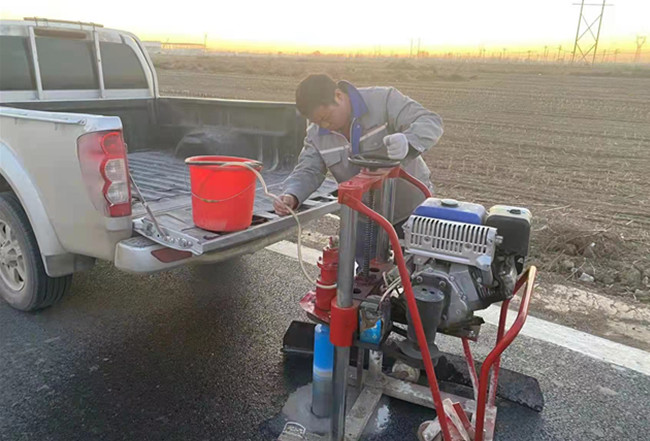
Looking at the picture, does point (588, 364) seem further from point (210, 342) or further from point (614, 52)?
point (614, 52)

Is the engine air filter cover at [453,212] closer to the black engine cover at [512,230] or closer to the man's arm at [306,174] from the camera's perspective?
the black engine cover at [512,230]

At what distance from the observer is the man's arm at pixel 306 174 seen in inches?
132

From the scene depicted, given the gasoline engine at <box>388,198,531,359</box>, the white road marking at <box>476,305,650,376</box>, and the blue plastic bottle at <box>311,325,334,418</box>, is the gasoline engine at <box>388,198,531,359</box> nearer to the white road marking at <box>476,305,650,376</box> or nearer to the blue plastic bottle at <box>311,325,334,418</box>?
the blue plastic bottle at <box>311,325,334,418</box>

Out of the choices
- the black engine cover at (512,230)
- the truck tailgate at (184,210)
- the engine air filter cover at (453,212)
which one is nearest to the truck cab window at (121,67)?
the truck tailgate at (184,210)

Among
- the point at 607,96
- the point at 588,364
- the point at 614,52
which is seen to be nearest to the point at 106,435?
the point at 588,364

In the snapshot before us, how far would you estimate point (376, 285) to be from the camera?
105 inches

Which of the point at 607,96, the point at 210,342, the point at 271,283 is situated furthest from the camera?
the point at 607,96

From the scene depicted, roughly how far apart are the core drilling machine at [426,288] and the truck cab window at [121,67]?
401cm

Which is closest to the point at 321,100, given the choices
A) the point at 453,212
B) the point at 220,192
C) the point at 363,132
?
the point at 363,132

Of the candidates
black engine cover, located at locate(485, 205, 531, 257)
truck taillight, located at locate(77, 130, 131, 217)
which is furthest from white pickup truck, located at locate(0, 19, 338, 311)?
black engine cover, located at locate(485, 205, 531, 257)

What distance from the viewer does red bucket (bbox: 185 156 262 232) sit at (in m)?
2.98

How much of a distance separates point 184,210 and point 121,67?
2.84 meters

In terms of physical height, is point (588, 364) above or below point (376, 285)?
below

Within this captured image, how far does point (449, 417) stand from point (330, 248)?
0.98 m
